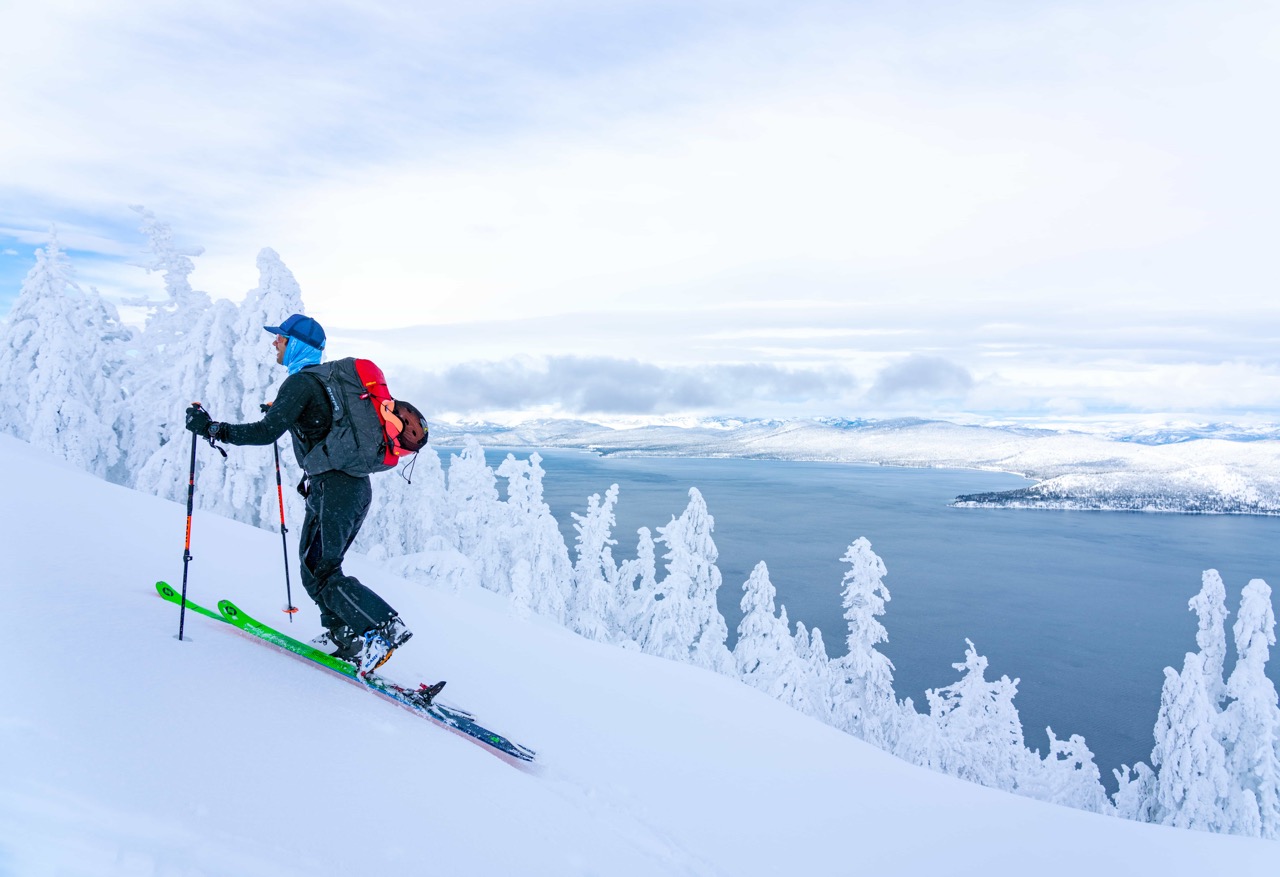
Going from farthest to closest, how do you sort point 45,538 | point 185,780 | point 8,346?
point 8,346 → point 45,538 → point 185,780

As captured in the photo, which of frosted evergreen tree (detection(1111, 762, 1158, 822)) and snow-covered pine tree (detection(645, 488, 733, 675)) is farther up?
snow-covered pine tree (detection(645, 488, 733, 675))

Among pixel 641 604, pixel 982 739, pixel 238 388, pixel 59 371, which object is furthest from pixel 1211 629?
pixel 59 371

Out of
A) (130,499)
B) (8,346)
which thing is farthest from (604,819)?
(8,346)

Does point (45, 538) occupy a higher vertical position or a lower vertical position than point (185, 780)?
higher

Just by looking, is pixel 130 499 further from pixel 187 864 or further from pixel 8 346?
pixel 8 346

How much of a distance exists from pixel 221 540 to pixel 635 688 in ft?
16.0

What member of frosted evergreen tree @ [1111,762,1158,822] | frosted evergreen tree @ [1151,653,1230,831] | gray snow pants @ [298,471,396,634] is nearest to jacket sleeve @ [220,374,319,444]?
gray snow pants @ [298,471,396,634]

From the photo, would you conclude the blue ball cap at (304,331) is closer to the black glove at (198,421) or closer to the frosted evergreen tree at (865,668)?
the black glove at (198,421)

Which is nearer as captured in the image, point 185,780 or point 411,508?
point 185,780

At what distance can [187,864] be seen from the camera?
2.02 m

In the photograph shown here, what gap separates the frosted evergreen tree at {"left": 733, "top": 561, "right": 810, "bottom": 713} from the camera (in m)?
28.0

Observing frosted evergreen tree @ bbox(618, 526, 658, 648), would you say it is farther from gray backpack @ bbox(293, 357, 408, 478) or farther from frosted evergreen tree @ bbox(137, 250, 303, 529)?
gray backpack @ bbox(293, 357, 408, 478)

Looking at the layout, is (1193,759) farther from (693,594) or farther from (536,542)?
(536,542)

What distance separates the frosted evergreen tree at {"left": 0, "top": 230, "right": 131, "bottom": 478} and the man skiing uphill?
2564 centimetres
